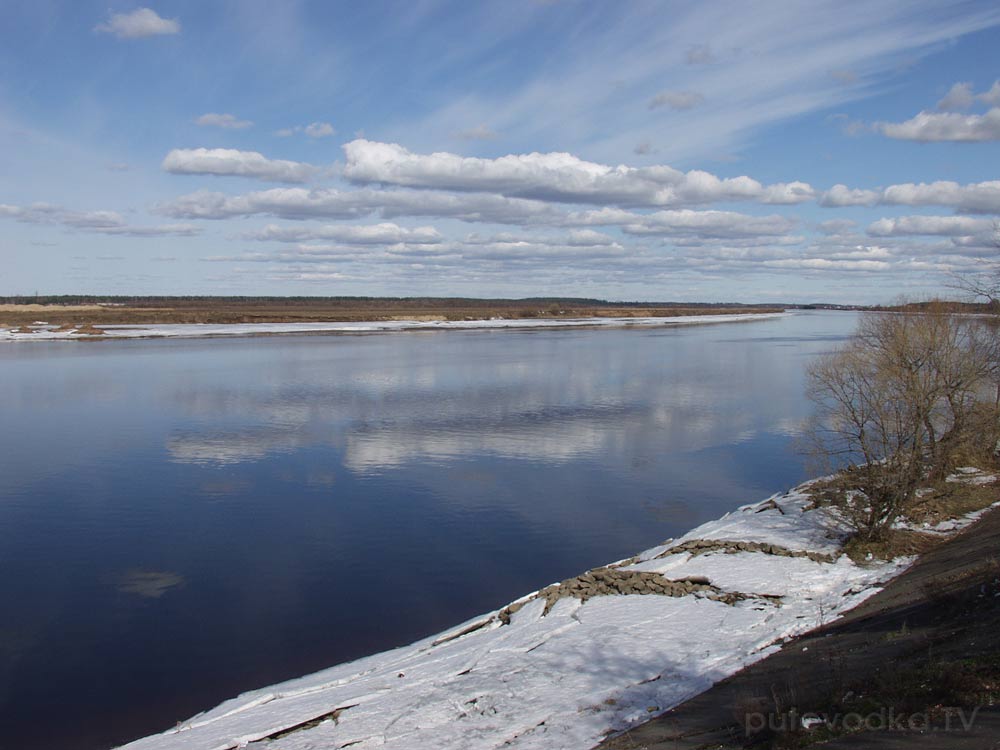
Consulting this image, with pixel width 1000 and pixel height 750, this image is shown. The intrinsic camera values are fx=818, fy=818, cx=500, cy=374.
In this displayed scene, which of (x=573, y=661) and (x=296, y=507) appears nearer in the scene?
(x=573, y=661)

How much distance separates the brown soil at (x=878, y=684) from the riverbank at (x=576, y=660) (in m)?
0.37

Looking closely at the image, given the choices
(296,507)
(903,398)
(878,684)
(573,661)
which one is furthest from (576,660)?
(903,398)

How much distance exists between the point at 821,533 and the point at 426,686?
288 inches

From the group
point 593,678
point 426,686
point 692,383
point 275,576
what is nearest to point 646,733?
point 593,678

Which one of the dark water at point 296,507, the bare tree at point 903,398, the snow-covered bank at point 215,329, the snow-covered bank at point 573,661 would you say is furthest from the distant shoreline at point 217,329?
the snow-covered bank at point 573,661

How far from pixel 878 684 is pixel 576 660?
285 centimetres

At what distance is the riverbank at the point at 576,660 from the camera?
6.62 meters

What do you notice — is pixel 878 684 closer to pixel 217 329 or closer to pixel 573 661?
pixel 573 661

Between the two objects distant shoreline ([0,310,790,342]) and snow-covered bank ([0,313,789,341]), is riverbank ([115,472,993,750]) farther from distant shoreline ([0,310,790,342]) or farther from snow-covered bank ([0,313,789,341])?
snow-covered bank ([0,313,789,341])

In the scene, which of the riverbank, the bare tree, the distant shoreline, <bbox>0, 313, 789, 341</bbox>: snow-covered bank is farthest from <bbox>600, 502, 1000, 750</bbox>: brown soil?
<bbox>0, 313, 789, 341</bbox>: snow-covered bank

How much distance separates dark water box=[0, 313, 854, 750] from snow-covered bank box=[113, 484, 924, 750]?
0.83 meters

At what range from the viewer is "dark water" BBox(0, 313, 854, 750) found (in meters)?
8.39

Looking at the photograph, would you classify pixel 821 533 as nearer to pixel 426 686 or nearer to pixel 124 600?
pixel 426 686

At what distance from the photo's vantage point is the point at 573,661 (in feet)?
25.9
